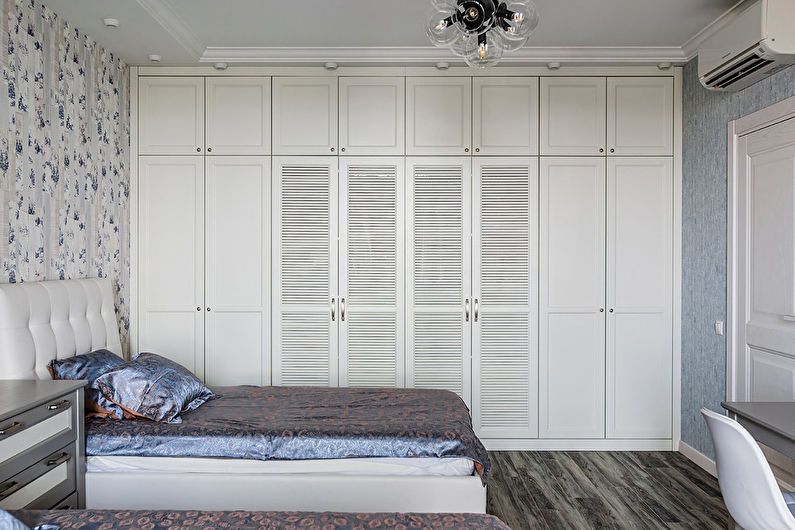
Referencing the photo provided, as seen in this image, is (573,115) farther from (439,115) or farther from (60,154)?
(60,154)

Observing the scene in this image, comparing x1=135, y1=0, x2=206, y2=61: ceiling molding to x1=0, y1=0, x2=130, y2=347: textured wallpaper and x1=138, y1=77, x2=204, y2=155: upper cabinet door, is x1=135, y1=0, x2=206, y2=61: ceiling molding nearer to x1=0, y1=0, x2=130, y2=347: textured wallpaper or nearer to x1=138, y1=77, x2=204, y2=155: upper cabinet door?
x1=138, y1=77, x2=204, y2=155: upper cabinet door

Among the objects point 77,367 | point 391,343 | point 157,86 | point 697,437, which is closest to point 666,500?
point 697,437

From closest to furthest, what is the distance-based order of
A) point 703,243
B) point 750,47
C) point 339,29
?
point 750,47 < point 339,29 < point 703,243

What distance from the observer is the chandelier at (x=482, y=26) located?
2.03 meters

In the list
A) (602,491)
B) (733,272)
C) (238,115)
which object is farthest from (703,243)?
(238,115)

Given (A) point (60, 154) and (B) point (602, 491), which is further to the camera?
(B) point (602, 491)

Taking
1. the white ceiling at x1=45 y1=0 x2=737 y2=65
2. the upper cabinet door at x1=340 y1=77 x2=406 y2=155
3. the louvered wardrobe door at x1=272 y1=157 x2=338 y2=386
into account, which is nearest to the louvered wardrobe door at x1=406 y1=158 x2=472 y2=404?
the upper cabinet door at x1=340 y1=77 x2=406 y2=155

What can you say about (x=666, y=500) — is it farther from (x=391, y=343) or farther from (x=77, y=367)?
(x=77, y=367)

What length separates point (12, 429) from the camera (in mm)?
1905

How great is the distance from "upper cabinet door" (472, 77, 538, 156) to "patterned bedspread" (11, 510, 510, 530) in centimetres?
282

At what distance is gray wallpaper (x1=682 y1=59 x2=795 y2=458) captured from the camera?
3.38m

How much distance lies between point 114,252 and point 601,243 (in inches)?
137

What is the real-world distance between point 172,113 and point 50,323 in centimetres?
185

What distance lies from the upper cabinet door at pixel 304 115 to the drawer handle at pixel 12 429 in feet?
8.09
